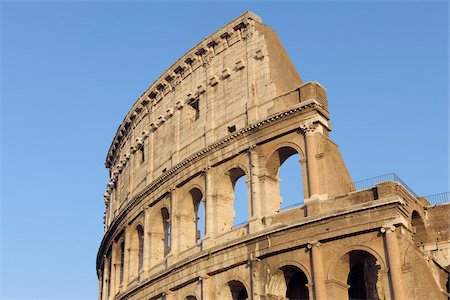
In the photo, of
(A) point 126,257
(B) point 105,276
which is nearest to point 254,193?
(A) point 126,257

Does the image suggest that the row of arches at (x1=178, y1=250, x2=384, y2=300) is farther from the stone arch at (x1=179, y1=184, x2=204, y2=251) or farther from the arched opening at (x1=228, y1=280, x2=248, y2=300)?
the stone arch at (x1=179, y1=184, x2=204, y2=251)

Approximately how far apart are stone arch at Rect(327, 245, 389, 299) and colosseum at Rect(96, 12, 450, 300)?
0.04 meters

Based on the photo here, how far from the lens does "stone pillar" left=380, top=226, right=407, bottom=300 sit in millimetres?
21141

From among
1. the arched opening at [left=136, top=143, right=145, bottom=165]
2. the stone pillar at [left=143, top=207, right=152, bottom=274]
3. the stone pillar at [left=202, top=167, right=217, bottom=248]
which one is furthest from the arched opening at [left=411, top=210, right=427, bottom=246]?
the arched opening at [left=136, top=143, right=145, bottom=165]

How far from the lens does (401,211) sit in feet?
72.9

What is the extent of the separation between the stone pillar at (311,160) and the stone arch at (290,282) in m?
2.53

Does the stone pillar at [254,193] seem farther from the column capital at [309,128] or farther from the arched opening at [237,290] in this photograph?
the column capital at [309,128]

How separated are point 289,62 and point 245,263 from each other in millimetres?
8555

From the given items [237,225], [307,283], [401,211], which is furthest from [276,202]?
[401,211]

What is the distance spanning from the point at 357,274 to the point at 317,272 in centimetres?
298

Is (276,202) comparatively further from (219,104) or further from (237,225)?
(219,104)

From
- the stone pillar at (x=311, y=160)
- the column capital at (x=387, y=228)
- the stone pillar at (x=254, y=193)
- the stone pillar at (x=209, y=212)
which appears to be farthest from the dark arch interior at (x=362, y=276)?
the stone pillar at (x=209, y=212)

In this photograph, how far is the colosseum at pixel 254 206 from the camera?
22656 mm

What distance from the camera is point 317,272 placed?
896 inches
